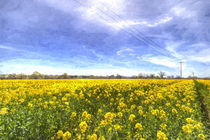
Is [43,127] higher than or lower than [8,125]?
lower

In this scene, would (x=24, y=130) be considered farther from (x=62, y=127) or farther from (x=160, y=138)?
(x=160, y=138)

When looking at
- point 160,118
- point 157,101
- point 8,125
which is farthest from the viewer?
point 157,101

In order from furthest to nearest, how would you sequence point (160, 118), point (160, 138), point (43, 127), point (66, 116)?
point (66, 116) < point (160, 118) < point (43, 127) < point (160, 138)

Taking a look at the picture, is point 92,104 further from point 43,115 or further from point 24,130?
point 24,130

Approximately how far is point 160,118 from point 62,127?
3.52 meters

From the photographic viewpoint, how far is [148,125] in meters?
3.86

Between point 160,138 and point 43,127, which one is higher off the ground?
point 160,138

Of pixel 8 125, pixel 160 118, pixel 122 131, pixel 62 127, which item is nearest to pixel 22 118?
pixel 8 125

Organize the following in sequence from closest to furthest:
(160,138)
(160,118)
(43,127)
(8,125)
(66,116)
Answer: (160,138), (8,125), (43,127), (160,118), (66,116)

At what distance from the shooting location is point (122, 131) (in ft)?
11.4

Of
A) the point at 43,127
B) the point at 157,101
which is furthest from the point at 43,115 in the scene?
the point at 157,101

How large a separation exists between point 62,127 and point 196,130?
4.16 meters

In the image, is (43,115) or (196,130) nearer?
(196,130)

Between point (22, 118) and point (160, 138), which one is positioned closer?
point (160, 138)
